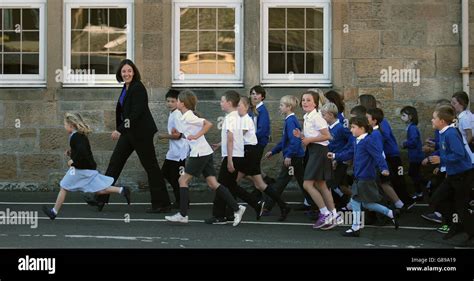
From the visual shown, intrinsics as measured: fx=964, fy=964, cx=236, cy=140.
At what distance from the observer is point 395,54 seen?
15.2 m

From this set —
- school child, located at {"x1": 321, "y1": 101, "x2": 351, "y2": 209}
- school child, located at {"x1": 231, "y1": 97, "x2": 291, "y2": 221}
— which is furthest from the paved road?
school child, located at {"x1": 321, "y1": 101, "x2": 351, "y2": 209}

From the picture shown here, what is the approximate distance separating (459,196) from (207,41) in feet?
20.0

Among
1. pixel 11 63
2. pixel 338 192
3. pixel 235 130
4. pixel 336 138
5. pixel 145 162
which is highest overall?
pixel 11 63

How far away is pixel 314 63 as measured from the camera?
1559 centimetres

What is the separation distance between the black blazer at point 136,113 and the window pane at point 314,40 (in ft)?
→ 12.4

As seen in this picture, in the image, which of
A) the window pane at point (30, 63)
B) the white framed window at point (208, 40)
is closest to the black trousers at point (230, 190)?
the white framed window at point (208, 40)

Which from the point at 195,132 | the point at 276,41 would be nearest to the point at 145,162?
the point at 195,132

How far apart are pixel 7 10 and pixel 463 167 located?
326 inches

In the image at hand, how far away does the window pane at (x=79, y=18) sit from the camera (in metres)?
15.6

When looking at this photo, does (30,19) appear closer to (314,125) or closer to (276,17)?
(276,17)

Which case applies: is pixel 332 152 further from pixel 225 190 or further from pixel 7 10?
pixel 7 10

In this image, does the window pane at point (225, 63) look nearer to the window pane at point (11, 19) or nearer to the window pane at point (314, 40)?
the window pane at point (314, 40)

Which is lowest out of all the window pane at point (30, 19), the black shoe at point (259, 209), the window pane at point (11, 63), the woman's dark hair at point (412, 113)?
the black shoe at point (259, 209)
